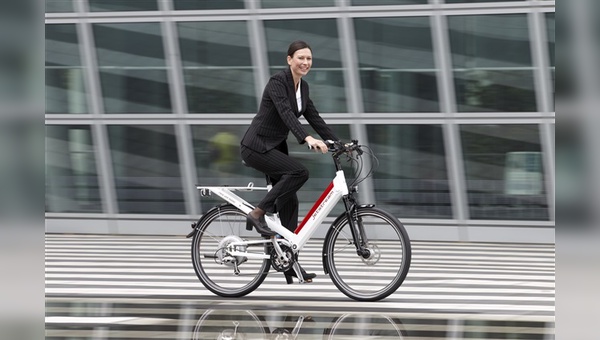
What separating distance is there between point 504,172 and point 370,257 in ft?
26.3

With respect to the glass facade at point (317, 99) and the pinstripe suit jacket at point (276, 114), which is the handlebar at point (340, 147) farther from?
the glass facade at point (317, 99)

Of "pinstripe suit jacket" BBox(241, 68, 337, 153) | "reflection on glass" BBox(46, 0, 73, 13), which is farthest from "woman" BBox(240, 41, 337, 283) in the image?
"reflection on glass" BBox(46, 0, 73, 13)

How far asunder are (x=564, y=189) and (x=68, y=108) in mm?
14859

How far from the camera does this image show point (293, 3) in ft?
49.2

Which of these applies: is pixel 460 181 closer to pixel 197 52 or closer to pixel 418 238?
pixel 418 238

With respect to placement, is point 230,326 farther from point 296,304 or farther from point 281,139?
point 281,139

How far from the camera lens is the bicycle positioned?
6.79m

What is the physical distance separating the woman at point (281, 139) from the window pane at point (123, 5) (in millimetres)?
8705

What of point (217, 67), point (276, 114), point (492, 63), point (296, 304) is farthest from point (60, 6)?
point (296, 304)

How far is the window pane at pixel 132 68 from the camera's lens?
1554cm

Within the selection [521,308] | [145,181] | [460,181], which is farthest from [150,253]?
[521,308]

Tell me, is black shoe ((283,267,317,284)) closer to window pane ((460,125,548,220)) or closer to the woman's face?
the woman's face

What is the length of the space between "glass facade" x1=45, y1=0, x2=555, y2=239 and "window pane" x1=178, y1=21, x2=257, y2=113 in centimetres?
2

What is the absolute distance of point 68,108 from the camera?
15.8m
